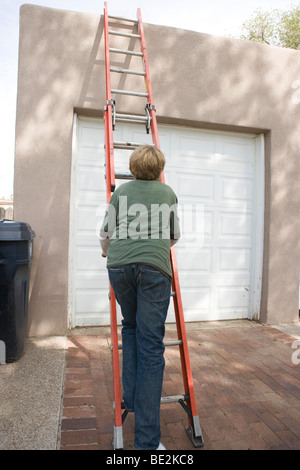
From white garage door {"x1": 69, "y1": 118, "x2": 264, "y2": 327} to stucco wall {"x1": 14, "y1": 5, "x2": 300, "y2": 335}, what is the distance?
0.19m

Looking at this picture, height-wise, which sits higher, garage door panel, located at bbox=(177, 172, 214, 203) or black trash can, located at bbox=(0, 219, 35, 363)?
garage door panel, located at bbox=(177, 172, 214, 203)

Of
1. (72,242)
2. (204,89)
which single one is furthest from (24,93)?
(204,89)

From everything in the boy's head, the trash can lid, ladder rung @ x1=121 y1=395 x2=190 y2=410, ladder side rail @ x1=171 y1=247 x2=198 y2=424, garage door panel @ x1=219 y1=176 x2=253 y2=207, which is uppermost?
garage door panel @ x1=219 y1=176 x2=253 y2=207

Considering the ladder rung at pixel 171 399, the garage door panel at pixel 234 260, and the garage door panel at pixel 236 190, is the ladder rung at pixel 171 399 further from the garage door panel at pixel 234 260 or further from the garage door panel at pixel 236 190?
the garage door panel at pixel 236 190

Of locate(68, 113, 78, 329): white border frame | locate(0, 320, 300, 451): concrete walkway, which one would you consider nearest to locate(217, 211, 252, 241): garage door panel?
locate(0, 320, 300, 451): concrete walkway

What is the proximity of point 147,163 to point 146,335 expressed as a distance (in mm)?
964

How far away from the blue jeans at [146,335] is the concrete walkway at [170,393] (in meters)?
0.30

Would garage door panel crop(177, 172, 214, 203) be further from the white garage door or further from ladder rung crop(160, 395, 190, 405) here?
ladder rung crop(160, 395, 190, 405)

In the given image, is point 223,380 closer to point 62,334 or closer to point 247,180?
point 62,334

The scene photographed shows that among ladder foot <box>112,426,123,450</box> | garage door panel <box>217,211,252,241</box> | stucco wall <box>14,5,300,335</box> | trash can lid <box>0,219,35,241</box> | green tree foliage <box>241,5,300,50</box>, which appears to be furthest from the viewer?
green tree foliage <box>241,5,300,50</box>

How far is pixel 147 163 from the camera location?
2045mm

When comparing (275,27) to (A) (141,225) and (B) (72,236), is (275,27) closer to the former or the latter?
(B) (72,236)

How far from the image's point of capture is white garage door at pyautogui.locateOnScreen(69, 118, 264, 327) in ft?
13.7

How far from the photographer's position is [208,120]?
432 centimetres
